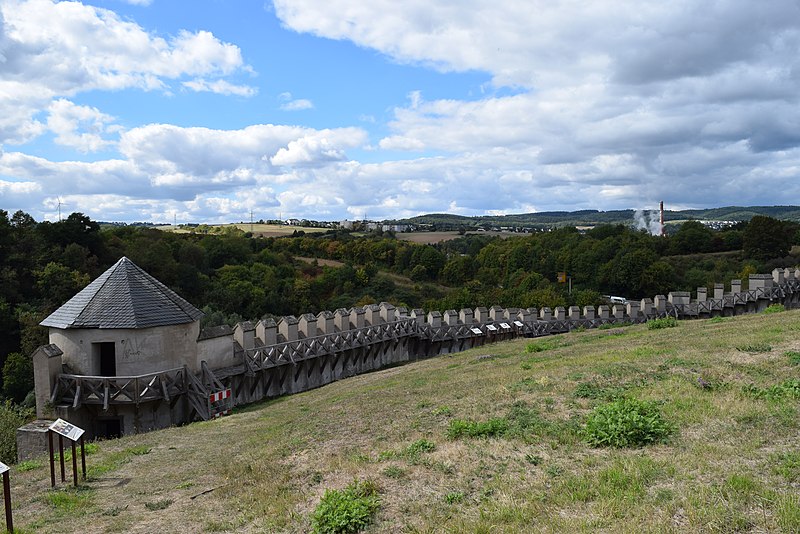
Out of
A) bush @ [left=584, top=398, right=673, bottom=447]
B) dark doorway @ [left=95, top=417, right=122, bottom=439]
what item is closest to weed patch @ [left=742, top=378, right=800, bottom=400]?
bush @ [left=584, top=398, right=673, bottom=447]

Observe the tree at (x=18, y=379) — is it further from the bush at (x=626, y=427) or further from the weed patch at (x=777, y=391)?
the weed patch at (x=777, y=391)

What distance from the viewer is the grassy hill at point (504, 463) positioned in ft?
19.6

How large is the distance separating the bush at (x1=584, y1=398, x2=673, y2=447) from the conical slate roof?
15.0m

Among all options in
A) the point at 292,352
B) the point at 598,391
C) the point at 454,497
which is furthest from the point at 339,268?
the point at 454,497

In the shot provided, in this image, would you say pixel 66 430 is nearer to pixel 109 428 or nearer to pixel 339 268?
pixel 109 428

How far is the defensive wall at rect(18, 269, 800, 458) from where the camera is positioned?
17.8m

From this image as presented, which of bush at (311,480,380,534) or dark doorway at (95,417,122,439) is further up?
bush at (311,480,380,534)

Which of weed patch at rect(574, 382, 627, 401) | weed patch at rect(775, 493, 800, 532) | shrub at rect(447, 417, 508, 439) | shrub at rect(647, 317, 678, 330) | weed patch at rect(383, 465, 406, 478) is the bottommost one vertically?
shrub at rect(647, 317, 678, 330)

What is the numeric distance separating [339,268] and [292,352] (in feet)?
205

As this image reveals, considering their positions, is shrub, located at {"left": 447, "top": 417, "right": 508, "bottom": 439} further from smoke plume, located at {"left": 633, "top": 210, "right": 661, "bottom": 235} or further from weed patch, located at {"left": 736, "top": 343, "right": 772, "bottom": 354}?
smoke plume, located at {"left": 633, "top": 210, "right": 661, "bottom": 235}

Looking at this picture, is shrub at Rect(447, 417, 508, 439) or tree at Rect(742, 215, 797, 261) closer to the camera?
shrub at Rect(447, 417, 508, 439)

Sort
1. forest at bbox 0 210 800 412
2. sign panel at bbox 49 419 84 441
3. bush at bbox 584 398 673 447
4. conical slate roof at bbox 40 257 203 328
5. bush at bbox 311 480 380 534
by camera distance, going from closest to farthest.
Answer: bush at bbox 311 480 380 534, bush at bbox 584 398 673 447, sign panel at bbox 49 419 84 441, conical slate roof at bbox 40 257 203 328, forest at bbox 0 210 800 412

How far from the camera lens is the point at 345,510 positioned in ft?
21.9

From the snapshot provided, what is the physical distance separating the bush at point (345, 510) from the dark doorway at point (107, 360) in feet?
49.9
